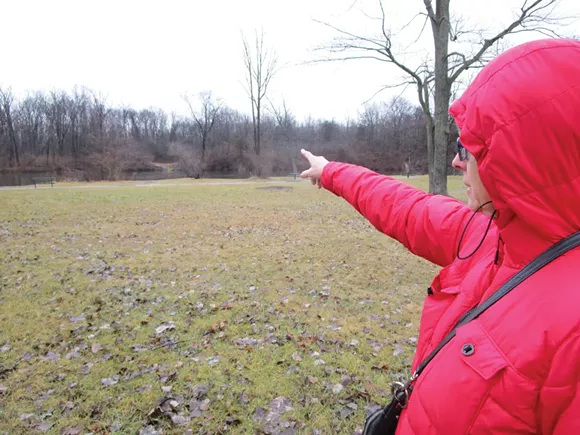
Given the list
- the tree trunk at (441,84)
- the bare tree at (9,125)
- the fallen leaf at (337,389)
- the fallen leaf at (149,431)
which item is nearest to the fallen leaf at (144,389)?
the fallen leaf at (149,431)

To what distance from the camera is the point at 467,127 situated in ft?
3.30

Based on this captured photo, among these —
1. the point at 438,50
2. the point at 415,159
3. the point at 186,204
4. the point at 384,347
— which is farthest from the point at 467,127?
the point at 415,159

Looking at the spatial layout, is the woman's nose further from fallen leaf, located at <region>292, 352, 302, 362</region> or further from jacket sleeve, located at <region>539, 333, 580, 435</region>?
fallen leaf, located at <region>292, 352, 302, 362</region>

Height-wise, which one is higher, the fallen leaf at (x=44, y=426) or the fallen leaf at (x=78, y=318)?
the fallen leaf at (x=78, y=318)

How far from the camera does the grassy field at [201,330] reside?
310 centimetres

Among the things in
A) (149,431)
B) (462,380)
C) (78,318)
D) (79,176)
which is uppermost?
(79,176)

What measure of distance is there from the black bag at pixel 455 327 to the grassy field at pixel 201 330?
5.53ft

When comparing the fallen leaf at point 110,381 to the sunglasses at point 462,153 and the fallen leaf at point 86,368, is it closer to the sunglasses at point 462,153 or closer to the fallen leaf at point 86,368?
the fallen leaf at point 86,368

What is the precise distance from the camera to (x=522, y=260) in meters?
1.00

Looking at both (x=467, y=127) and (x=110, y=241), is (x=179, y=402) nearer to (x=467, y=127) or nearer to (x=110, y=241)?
(x=467, y=127)

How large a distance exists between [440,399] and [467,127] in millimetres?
803

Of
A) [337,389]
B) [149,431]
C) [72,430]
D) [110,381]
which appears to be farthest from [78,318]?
[337,389]

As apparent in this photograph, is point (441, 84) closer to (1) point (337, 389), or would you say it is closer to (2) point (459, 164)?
(1) point (337, 389)

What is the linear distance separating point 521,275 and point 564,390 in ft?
0.93
